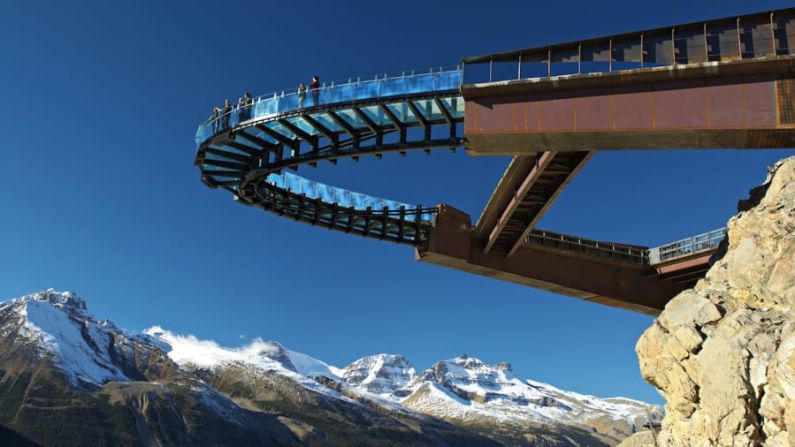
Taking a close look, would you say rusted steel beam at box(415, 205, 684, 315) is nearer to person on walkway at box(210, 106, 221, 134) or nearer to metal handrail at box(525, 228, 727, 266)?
metal handrail at box(525, 228, 727, 266)

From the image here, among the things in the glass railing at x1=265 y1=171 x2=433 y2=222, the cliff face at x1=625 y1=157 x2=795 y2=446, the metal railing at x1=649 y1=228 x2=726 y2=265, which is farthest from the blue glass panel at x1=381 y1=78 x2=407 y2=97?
the metal railing at x1=649 y1=228 x2=726 y2=265

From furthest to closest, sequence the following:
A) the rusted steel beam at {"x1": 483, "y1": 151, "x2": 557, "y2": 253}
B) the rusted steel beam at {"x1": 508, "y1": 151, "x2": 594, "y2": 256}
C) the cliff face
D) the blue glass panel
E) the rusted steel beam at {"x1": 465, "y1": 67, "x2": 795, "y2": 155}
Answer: the rusted steel beam at {"x1": 483, "y1": 151, "x2": 557, "y2": 253} < the rusted steel beam at {"x1": 508, "y1": 151, "x2": 594, "y2": 256} < the blue glass panel < the rusted steel beam at {"x1": 465, "y1": 67, "x2": 795, "y2": 155} < the cliff face

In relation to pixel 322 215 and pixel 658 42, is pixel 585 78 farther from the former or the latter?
pixel 322 215

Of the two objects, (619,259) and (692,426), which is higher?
(619,259)

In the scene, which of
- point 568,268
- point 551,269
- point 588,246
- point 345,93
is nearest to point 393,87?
point 345,93

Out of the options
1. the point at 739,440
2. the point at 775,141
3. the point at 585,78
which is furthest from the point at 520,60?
the point at 739,440

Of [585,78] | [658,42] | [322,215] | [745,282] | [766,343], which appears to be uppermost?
[658,42]

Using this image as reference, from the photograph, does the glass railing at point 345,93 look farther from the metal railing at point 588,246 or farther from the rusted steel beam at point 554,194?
the metal railing at point 588,246

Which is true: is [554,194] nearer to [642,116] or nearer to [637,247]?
[642,116]
